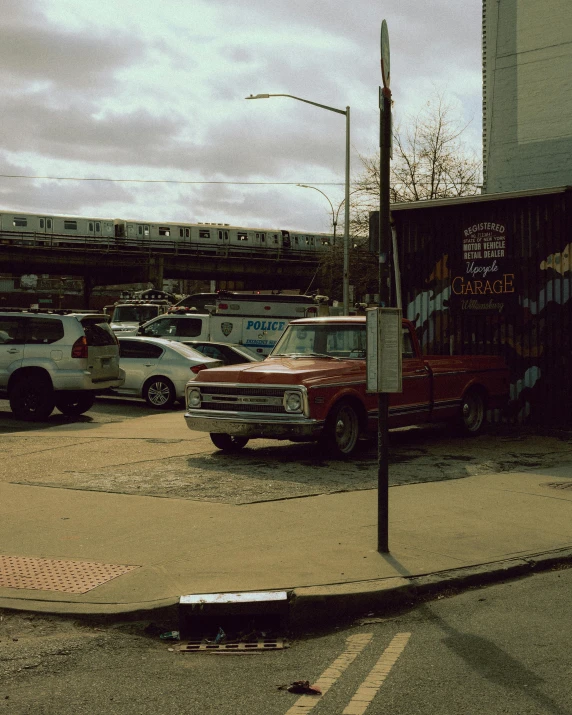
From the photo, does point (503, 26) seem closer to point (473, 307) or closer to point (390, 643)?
point (473, 307)

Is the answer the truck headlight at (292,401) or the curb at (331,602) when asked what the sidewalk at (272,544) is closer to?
the curb at (331,602)

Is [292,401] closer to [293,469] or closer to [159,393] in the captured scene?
[293,469]

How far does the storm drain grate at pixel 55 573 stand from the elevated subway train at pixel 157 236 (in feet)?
190

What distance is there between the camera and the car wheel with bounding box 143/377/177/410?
18.7 m

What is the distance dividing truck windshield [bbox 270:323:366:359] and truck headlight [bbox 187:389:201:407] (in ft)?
4.30

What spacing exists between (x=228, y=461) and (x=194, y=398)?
0.95 m

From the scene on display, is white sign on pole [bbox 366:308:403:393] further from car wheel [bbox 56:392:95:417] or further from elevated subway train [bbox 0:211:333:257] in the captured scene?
elevated subway train [bbox 0:211:333:257]

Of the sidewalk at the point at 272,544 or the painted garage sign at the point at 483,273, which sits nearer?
the sidewalk at the point at 272,544

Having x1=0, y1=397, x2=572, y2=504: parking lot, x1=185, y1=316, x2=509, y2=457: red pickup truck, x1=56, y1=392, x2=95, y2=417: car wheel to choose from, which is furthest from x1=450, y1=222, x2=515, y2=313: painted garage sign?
x1=56, y1=392, x2=95, y2=417: car wheel

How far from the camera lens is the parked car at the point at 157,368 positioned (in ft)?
61.4

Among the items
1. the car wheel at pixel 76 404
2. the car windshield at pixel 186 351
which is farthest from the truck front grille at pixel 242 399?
the car windshield at pixel 186 351

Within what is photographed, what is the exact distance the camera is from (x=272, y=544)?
23.1 ft

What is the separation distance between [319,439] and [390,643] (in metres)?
6.04

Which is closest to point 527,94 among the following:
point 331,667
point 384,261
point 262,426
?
point 262,426
